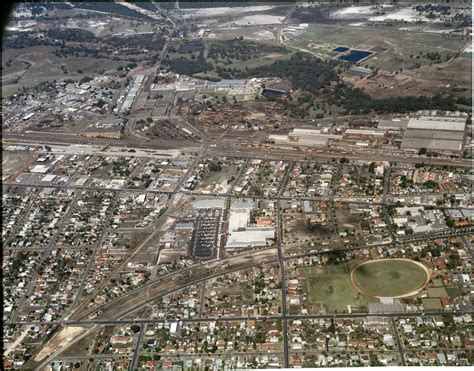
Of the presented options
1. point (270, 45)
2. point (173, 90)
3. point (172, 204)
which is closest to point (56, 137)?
point (173, 90)

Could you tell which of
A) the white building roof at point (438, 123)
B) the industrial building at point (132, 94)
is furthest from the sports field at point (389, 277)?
the industrial building at point (132, 94)

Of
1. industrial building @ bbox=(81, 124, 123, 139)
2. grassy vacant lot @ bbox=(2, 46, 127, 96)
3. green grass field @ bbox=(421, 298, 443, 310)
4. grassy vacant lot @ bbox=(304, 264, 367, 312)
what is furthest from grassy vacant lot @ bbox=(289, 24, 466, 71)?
green grass field @ bbox=(421, 298, 443, 310)

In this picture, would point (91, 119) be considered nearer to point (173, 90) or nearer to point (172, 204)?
point (173, 90)

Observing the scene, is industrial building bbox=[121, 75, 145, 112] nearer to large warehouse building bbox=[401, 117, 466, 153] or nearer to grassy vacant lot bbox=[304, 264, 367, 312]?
large warehouse building bbox=[401, 117, 466, 153]

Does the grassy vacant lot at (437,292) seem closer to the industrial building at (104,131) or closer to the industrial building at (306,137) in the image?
the industrial building at (306,137)

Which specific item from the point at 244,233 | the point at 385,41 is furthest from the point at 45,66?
the point at 244,233
